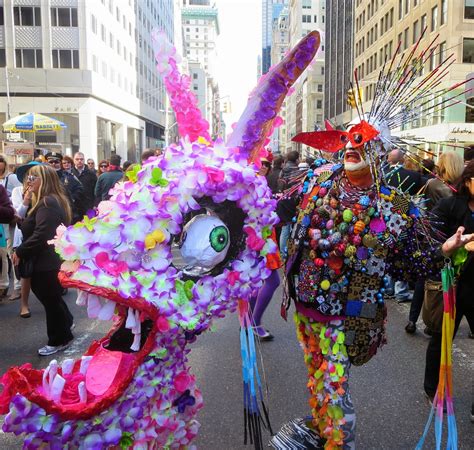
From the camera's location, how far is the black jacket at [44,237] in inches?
165

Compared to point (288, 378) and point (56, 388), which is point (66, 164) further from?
point (56, 388)

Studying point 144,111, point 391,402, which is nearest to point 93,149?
point 144,111

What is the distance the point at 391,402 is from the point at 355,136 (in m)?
2.09

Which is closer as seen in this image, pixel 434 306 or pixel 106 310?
pixel 106 310

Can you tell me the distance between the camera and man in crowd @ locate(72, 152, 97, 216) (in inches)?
317

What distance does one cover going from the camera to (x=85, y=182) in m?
8.67

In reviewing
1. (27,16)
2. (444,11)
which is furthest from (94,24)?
(444,11)

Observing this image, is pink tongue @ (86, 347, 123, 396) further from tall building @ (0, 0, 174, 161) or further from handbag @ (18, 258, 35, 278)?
tall building @ (0, 0, 174, 161)

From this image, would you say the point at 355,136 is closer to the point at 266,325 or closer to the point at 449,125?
the point at 266,325

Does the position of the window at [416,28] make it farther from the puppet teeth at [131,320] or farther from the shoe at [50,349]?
the puppet teeth at [131,320]

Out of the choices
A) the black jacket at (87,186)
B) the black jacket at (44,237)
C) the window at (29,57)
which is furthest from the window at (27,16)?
the black jacket at (44,237)

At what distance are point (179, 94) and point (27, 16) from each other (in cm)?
3290

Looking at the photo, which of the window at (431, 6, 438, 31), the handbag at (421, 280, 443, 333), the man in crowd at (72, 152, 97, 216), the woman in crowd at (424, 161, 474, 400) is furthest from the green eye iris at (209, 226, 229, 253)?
the window at (431, 6, 438, 31)

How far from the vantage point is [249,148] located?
6.78 feet
